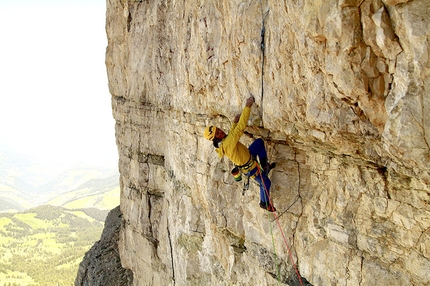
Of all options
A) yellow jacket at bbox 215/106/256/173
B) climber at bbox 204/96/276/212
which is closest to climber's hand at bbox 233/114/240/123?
climber at bbox 204/96/276/212

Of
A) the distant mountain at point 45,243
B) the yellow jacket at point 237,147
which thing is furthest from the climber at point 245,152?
the distant mountain at point 45,243

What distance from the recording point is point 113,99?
15.6 meters

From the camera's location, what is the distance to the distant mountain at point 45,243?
229 feet

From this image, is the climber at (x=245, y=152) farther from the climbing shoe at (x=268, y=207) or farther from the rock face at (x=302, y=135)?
the rock face at (x=302, y=135)

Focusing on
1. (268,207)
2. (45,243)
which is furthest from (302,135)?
(45,243)

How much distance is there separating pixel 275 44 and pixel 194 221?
5782 mm

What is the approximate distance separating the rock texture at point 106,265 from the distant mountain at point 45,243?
47785 mm

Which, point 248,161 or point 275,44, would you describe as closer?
point 275,44

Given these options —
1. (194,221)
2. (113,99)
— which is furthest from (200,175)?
(113,99)

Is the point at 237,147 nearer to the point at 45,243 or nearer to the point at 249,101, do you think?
the point at 249,101

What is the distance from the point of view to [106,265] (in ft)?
54.5

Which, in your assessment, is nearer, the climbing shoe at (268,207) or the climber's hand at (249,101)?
the climber's hand at (249,101)

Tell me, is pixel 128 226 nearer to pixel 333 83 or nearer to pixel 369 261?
pixel 369 261

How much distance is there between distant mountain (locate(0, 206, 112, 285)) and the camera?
69875mm
